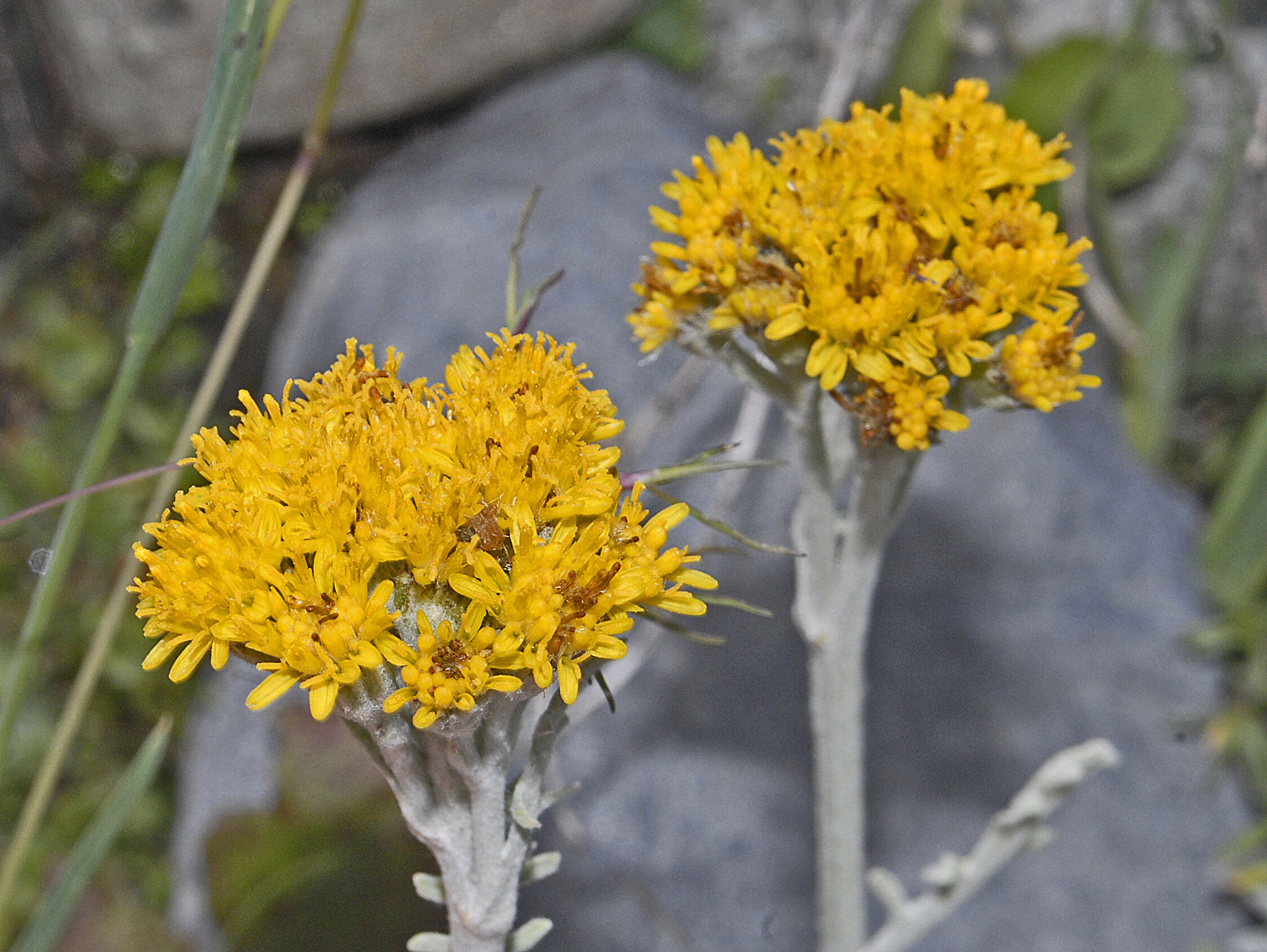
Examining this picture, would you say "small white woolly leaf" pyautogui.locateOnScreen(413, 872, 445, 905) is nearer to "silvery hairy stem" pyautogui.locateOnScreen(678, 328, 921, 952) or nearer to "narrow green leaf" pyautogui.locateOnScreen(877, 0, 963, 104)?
"silvery hairy stem" pyautogui.locateOnScreen(678, 328, 921, 952)

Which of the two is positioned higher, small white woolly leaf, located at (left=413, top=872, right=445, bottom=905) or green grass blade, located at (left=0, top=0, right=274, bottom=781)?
green grass blade, located at (left=0, top=0, right=274, bottom=781)

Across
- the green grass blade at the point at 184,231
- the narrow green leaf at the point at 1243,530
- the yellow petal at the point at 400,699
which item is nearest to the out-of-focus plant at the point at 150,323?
the green grass blade at the point at 184,231

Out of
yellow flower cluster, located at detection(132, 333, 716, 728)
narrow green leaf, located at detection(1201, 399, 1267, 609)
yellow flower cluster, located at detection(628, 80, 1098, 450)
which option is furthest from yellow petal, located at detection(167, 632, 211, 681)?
narrow green leaf, located at detection(1201, 399, 1267, 609)

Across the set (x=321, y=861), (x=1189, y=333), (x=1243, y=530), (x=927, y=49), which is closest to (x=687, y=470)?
(x=321, y=861)

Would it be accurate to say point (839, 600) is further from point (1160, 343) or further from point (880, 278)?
point (1160, 343)

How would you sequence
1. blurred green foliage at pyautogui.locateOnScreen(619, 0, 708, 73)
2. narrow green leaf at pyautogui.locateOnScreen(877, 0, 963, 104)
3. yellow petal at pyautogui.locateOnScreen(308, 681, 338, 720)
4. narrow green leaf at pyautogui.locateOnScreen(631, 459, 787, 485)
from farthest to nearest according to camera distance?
blurred green foliage at pyautogui.locateOnScreen(619, 0, 708, 73) < narrow green leaf at pyautogui.locateOnScreen(877, 0, 963, 104) < narrow green leaf at pyautogui.locateOnScreen(631, 459, 787, 485) < yellow petal at pyautogui.locateOnScreen(308, 681, 338, 720)

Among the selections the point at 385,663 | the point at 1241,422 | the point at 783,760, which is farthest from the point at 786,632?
the point at 1241,422
